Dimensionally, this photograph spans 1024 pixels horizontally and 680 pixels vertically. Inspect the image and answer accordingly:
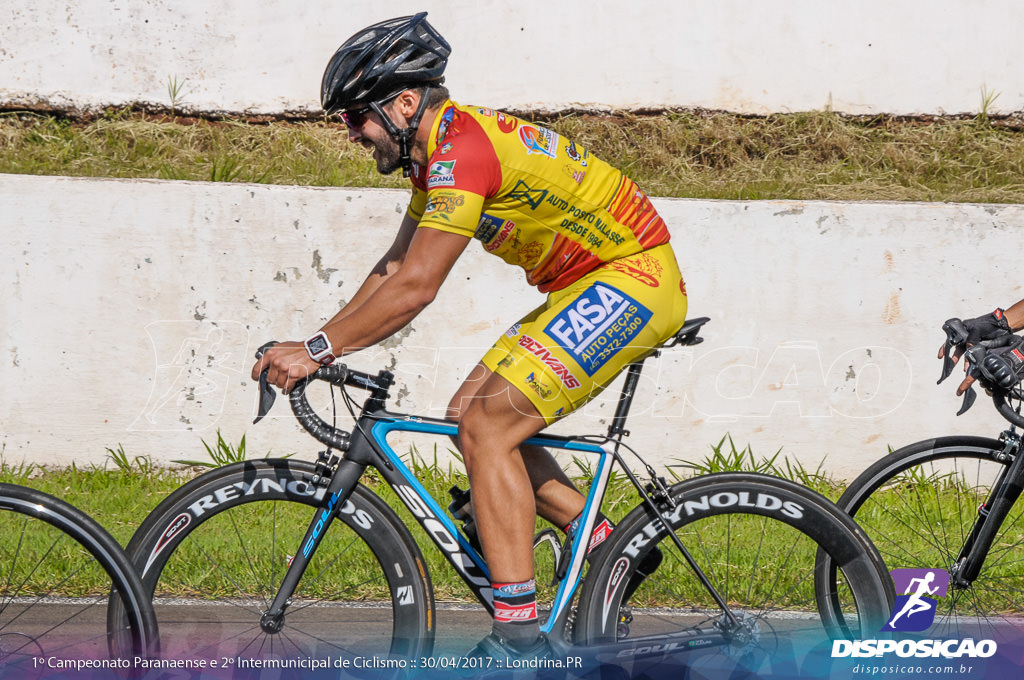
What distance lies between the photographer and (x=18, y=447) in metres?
5.11

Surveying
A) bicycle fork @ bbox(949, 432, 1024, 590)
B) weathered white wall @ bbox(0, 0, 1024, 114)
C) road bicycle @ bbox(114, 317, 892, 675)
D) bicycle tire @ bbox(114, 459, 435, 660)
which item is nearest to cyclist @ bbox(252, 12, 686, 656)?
road bicycle @ bbox(114, 317, 892, 675)

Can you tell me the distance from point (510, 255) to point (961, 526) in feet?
6.76

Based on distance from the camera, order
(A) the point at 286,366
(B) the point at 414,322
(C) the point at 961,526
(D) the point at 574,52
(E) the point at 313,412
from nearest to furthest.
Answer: (A) the point at 286,366
(E) the point at 313,412
(C) the point at 961,526
(B) the point at 414,322
(D) the point at 574,52

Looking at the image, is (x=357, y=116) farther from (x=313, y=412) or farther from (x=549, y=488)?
(x=549, y=488)

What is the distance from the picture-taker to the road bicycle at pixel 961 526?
3.20 meters

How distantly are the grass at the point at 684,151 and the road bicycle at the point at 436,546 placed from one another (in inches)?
123

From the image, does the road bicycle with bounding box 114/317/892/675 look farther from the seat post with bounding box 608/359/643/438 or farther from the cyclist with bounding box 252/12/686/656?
the cyclist with bounding box 252/12/686/656

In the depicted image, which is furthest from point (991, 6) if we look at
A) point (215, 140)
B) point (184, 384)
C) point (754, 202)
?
point (184, 384)

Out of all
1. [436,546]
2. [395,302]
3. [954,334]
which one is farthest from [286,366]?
[954,334]

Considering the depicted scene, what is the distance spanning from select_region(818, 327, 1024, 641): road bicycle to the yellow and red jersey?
1160 mm

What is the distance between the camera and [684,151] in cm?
640

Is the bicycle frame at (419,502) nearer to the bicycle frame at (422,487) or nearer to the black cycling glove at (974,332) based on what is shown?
the bicycle frame at (422,487)

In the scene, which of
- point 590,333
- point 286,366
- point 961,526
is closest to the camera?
point 286,366

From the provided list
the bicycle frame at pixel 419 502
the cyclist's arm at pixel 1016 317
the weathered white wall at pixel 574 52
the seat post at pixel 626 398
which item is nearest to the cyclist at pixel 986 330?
the cyclist's arm at pixel 1016 317
